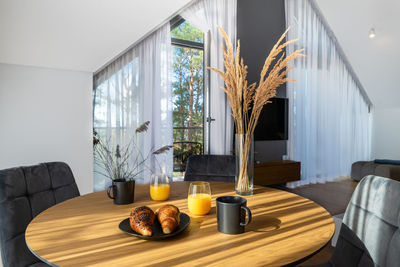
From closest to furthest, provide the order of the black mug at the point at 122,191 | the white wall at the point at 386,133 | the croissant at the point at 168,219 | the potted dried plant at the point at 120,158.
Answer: the croissant at the point at 168,219 < the black mug at the point at 122,191 < the potted dried plant at the point at 120,158 < the white wall at the point at 386,133

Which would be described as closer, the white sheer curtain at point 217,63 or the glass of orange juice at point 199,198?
the glass of orange juice at point 199,198

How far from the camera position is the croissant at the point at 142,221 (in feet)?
2.31

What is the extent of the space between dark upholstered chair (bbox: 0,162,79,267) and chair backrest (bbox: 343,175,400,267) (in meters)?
1.21

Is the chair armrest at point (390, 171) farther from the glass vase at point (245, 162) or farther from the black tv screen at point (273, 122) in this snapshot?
the glass vase at point (245, 162)

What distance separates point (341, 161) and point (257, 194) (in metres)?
4.83

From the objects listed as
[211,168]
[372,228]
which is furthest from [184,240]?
[211,168]

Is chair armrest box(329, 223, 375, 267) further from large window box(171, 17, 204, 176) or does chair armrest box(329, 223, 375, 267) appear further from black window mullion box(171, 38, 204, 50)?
black window mullion box(171, 38, 204, 50)

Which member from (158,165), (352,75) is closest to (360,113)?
(352,75)

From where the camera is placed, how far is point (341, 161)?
17.2ft

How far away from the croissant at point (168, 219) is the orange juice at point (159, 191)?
301 mm

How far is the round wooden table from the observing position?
1.98 ft

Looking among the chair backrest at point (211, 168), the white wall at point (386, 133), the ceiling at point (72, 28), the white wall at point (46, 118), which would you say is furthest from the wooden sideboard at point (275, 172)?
the white wall at point (386, 133)

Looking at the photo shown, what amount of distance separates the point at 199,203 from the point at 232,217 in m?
0.17

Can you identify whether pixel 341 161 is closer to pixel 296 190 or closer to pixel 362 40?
pixel 296 190
